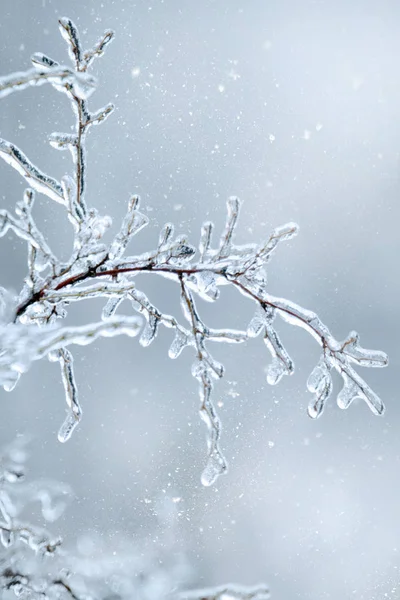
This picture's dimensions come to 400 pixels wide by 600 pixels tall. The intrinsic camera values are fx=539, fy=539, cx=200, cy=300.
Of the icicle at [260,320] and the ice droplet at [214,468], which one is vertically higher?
the icicle at [260,320]

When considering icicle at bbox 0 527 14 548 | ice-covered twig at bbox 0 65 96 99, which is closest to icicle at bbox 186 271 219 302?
ice-covered twig at bbox 0 65 96 99

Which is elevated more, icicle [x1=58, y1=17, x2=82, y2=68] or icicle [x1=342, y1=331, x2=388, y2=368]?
icicle [x1=58, y1=17, x2=82, y2=68]

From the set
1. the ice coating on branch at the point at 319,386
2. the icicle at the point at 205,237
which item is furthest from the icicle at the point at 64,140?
the ice coating on branch at the point at 319,386

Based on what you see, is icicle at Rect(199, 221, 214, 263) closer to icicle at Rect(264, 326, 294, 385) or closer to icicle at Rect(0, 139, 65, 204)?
icicle at Rect(264, 326, 294, 385)

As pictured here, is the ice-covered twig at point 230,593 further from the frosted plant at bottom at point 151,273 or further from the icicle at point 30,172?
the icicle at point 30,172

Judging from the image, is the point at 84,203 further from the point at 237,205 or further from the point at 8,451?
the point at 8,451

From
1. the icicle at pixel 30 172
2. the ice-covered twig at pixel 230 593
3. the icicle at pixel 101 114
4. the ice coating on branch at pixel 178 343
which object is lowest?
the ice-covered twig at pixel 230 593

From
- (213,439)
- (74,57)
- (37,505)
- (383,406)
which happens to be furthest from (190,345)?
(37,505)

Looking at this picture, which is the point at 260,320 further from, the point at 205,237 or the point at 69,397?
the point at 69,397
